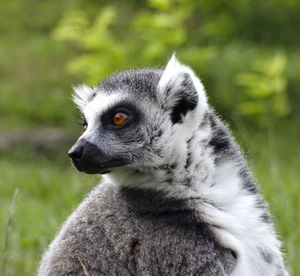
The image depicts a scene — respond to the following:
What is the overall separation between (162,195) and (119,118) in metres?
0.52

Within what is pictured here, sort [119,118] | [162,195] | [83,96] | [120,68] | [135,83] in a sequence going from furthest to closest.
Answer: [120,68]
[83,96]
[135,83]
[119,118]
[162,195]

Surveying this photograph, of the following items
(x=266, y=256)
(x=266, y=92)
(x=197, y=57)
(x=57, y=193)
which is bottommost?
(x=266, y=256)

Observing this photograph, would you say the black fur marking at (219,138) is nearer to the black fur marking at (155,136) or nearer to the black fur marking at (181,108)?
the black fur marking at (181,108)

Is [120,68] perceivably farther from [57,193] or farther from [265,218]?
[265,218]

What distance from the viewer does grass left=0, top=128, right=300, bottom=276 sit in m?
5.81

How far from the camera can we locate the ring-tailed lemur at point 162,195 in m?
3.67

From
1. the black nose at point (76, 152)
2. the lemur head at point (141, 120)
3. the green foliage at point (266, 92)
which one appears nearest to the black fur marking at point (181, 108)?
the lemur head at point (141, 120)

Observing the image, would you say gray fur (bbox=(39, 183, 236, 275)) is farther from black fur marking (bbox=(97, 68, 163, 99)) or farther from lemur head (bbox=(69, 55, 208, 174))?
black fur marking (bbox=(97, 68, 163, 99))

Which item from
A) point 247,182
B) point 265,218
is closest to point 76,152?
point 247,182

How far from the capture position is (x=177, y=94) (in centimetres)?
397

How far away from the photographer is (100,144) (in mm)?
3818

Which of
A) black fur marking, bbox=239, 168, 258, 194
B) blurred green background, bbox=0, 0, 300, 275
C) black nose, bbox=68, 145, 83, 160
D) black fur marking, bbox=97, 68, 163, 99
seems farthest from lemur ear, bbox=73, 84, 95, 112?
blurred green background, bbox=0, 0, 300, 275

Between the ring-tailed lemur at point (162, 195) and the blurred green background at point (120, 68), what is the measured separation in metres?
1.86

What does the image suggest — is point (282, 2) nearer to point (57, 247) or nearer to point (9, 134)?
point (9, 134)
